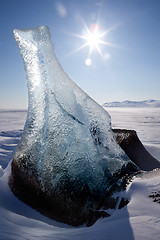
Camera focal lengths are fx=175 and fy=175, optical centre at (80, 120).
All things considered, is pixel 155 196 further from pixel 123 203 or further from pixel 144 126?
pixel 144 126

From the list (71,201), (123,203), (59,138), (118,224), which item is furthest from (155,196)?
(59,138)

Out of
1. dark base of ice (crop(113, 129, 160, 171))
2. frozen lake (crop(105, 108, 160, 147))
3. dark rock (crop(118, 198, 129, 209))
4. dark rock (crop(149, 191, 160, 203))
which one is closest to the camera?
dark rock (crop(149, 191, 160, 203))

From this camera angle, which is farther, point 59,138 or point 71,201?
point 59,138

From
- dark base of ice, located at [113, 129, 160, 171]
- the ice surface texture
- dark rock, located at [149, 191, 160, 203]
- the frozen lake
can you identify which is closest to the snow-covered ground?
dark rock, located at [149, 191, 160, 203]

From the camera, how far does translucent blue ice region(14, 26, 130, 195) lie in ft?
7.54

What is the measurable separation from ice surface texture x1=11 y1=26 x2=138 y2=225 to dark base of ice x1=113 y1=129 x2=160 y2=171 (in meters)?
1.42

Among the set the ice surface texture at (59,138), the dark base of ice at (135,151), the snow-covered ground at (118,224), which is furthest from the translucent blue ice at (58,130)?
the dark base of ice at (135,151)

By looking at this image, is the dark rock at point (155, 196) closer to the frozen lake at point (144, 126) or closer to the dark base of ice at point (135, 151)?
the dark base of ice at point (135, 151)

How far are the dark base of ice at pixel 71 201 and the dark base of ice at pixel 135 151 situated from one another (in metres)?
1.61

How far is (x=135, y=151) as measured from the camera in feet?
13.8

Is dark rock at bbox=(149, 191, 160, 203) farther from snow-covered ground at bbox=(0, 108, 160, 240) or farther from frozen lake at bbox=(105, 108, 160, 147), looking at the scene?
frozen lake at bbox=(105, 108, 160, 147)

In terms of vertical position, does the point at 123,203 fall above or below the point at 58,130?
below

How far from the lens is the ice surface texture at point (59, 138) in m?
2.24

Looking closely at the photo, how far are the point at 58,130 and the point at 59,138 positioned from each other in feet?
0.38
